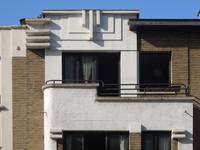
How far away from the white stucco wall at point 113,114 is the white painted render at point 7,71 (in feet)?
8.62

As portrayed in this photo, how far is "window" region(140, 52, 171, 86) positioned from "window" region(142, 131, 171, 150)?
2693mm

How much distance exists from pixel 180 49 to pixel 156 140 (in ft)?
13.7

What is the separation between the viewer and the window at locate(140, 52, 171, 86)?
A: 3175 centimetres

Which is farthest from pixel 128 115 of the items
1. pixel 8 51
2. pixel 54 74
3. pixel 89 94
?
pixel 8 51

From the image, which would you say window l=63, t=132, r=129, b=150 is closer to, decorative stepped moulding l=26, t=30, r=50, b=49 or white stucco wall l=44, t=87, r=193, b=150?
white stucco wall l=44, t=87, r=193, b=150

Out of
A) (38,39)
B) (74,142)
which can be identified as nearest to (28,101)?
(38,39)

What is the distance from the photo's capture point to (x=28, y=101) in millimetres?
31406

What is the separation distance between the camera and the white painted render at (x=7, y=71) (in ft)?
103

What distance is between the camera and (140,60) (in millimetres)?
31812

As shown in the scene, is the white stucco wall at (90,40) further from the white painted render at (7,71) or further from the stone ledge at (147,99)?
the stone ledge at (147,99)

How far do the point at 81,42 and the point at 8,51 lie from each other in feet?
9.69

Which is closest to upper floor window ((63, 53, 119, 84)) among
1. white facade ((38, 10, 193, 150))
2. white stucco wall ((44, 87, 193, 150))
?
white facade ((38, 10, 193, 150))

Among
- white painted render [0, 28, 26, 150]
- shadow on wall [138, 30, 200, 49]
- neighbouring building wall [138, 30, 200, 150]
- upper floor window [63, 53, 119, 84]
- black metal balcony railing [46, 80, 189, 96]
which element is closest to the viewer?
black metal balcony railing [46, 80, 189, 96]

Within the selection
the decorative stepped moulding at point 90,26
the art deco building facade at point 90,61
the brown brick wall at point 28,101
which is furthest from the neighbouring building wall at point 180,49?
the brown brick wall at point 28,101
